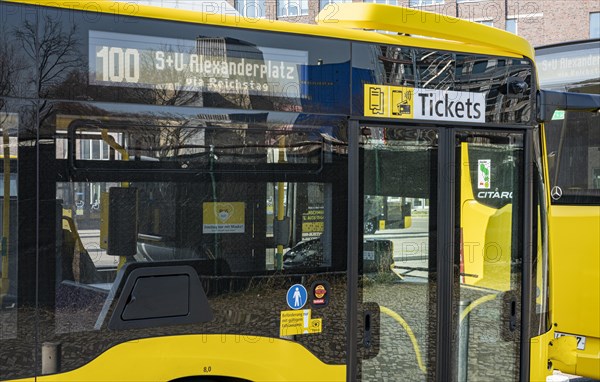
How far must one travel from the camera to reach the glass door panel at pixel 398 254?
391 cm

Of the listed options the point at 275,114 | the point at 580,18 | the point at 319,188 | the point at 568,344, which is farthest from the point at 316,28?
the point at 580,18

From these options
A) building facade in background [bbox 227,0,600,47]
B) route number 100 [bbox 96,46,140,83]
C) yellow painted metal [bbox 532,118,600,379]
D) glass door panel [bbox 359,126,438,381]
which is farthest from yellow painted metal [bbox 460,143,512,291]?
building facade in background [bbox 227,0,600,47]

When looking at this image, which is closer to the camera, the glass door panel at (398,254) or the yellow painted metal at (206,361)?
the yellow painted metal at (206,361)

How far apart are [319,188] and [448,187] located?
90 centimetres

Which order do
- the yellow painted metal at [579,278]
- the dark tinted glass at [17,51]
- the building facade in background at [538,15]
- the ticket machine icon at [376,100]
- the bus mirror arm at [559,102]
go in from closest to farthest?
the dark tinted glass at [17,51]
the ticket machine icon at [376,100]
the bus mirror arm at [559,102]
the yellow painted metal at [579,278]
the building facade in background at [538,15]

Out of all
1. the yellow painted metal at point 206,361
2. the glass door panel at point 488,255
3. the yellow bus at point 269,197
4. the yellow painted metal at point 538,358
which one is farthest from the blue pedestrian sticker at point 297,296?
the yellow painted metal at point 538,358

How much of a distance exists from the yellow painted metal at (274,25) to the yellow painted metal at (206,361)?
5.53 ft

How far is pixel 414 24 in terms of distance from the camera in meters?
4.09

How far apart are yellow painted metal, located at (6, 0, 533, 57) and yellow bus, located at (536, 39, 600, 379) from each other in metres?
2.38

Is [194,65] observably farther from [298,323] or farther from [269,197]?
[298,323]

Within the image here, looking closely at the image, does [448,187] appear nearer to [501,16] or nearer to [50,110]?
[50,110]

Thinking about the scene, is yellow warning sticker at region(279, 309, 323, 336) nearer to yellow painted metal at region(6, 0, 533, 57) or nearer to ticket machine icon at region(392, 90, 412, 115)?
ticket machine icon at region(392, 90, 412, 115)

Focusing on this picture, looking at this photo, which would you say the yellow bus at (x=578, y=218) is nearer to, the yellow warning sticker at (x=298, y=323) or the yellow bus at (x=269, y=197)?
the yellow bus at (x=269, y=197)

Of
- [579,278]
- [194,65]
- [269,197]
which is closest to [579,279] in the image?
[579,278]
